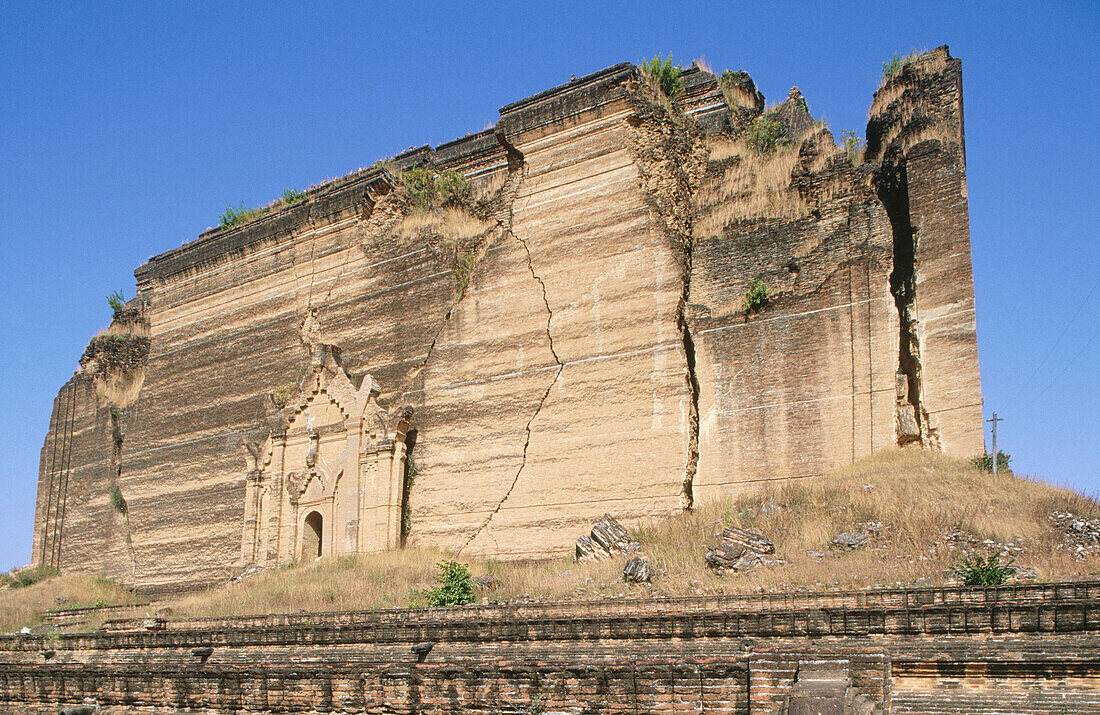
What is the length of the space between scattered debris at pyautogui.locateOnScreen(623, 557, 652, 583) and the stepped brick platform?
2292 millimetres

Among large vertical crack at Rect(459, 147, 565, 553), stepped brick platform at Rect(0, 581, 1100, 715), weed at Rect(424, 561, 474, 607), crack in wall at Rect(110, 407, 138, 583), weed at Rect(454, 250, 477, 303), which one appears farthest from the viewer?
crack in wall at Rect(110, 407, 138, 583)

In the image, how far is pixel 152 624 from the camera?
1568 centimetres

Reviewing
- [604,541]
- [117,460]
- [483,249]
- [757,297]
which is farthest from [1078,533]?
[117,460]

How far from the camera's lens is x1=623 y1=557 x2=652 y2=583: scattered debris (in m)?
14.2

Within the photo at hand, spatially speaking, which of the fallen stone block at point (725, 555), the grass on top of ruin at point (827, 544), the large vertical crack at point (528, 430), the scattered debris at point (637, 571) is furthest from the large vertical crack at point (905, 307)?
the large vertical crack at point (528, 430)

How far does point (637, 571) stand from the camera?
1432 cm

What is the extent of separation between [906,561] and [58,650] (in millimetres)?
11955

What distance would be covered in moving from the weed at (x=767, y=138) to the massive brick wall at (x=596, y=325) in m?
0.26

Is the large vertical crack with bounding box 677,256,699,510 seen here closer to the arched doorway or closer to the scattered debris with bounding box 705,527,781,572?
the scattered debris with bounding box 705,527,781,572

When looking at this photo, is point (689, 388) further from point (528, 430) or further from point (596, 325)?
point (528, 430)

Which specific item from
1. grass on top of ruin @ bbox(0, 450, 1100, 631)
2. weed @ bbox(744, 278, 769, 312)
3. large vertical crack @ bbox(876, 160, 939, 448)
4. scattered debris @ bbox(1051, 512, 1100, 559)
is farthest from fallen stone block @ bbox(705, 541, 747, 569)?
weed @ bbox(744, 278, 769, 312)

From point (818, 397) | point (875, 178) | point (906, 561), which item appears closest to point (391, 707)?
point (906, 561)

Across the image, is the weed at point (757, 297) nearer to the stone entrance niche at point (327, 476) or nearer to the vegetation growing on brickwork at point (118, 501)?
the stone entrance niche at point (327, 476)

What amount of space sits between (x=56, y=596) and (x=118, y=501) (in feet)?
9.44
